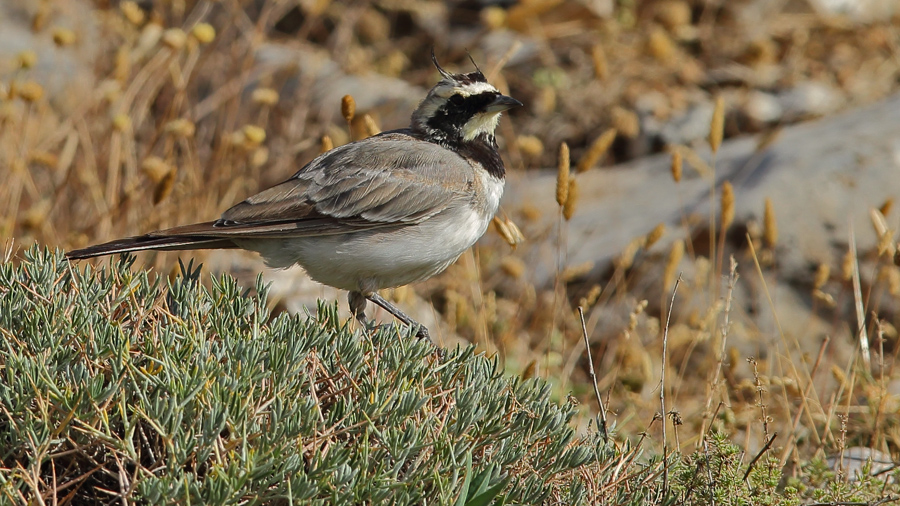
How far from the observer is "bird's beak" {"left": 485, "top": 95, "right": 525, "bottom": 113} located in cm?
458

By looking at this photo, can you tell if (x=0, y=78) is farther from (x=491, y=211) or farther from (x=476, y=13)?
(x=491, y=211)

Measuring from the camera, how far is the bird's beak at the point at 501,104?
458 centimetres

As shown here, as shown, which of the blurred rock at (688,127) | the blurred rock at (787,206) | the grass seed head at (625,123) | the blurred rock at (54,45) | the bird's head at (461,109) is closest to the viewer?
the bird's head at (461,109)

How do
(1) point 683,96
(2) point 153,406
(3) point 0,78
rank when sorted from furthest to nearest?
(1) point 683,96 → (3) point 0,78 → (2) point 153,406

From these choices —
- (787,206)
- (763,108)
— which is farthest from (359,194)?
(763,108)

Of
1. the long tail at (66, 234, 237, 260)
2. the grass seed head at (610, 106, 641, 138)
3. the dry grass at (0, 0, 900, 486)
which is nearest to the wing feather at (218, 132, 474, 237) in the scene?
the long tail at (66, 234, 237, 260)

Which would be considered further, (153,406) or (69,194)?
(69,194)

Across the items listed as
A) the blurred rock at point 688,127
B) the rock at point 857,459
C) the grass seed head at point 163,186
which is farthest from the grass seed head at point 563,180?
the blurred rock at point 688,127

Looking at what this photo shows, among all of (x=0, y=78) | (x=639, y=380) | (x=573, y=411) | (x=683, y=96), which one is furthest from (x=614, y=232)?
(x=0, y=78)

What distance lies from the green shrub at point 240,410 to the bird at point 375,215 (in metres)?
1.08

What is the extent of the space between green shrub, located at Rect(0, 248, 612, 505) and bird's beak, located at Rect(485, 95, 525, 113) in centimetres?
176

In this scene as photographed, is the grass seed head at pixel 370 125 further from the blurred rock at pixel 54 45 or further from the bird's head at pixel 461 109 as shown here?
the blurred rock at pixel 54 45

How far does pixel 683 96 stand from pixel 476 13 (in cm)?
231

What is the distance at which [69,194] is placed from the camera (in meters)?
6.57
